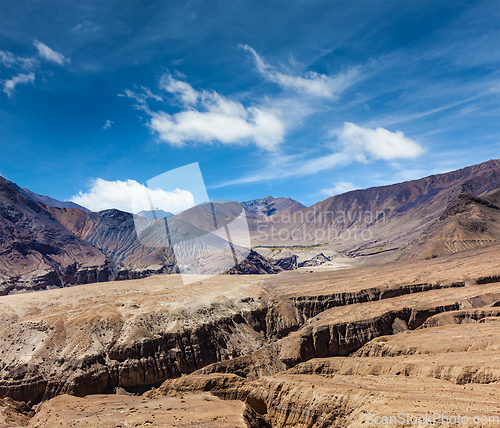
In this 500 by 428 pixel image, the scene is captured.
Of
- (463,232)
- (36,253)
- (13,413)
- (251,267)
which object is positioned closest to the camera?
(13,413)

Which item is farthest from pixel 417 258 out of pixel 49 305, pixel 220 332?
pixel 49 305

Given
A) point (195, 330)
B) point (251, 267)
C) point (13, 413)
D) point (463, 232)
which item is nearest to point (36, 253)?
point (251, 267)

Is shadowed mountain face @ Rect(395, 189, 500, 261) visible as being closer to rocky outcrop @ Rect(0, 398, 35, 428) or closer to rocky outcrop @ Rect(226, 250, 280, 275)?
rocky outcrop @ Rect(226, 250, 280, 275)

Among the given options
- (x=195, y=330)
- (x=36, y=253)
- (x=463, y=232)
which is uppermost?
(x=36, y=253)

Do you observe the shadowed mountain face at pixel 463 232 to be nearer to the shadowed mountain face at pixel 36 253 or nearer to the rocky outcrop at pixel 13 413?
the rocky outcrop at pixel 13 413

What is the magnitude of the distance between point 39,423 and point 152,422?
12463 millimetres

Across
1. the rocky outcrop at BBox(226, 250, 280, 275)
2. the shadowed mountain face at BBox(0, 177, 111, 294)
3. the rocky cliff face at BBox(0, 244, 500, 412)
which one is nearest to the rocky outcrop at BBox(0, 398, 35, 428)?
the rocky cliff face at BBox(0, 244, 500, 412)

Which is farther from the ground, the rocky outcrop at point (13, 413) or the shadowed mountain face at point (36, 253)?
the shadowed mountain face at point (36, 253)

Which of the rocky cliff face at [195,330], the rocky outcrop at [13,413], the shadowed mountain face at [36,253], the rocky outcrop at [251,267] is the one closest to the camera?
the rocky outcrop at [13,413]

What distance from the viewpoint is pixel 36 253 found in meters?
147

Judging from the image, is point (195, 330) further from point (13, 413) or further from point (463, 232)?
point (463, 232)

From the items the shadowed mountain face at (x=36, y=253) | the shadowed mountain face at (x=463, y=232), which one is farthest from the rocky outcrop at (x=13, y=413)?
the shadowed mountain face at (x=463, y=232)

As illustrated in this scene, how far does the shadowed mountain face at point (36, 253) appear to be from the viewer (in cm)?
12961

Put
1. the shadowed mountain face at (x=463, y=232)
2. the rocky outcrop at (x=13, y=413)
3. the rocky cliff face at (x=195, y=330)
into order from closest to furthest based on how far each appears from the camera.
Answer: the rocky outcrop at (x=13, y=413) < the rocky cliff face at (x=195, y=330) < the shadowed mountain face at (x=463, y=232)
